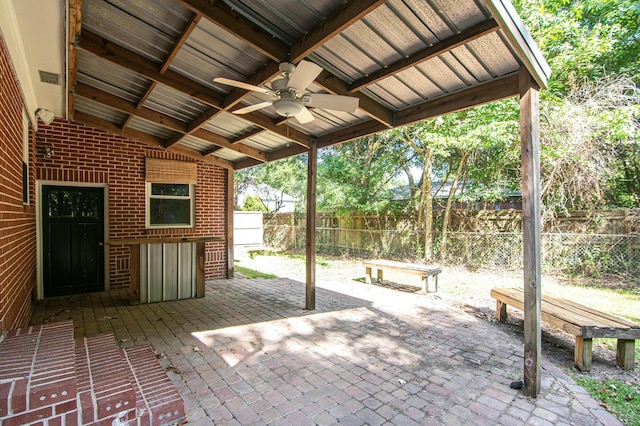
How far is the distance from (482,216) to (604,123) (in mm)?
3102

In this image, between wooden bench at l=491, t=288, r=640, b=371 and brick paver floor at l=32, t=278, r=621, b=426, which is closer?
brick paver floor at l=32, t=278, r=621, b=426

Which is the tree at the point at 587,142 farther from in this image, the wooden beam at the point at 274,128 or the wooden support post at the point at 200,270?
the wooden support post at the point at 200,270

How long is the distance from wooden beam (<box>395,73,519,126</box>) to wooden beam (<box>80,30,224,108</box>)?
232 centimetres

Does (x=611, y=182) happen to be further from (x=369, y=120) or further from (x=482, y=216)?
(x=369, y=120)

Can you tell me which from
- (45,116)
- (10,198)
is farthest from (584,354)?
(45,116)

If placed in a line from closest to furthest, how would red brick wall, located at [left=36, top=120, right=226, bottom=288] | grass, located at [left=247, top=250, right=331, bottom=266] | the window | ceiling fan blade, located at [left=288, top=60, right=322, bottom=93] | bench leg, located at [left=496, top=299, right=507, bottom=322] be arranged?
ceiling fan blade, located at [left=288, top=60, right=322, bottom=93] → bench leg, located at [left=496, top=299, right=507, bottom=322] → red brick wall, located at [left=36, top=120, right=226, bottom=288] → the window → grass, located at [left=247, top=250, right=331, bottom=266]

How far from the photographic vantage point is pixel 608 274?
6602mm

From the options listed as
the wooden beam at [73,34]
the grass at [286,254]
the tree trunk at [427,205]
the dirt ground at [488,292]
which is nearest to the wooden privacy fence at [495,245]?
the tree trunk at [427,205]

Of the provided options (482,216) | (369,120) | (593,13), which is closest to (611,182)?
(482,216)

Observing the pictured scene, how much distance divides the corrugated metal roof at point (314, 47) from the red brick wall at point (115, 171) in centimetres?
209

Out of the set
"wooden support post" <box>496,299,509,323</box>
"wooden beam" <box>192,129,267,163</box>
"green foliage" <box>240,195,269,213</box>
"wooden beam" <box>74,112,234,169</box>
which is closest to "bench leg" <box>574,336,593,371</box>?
"wooden support post" <box>496,299,509,323</box>

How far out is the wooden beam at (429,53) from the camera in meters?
2.30

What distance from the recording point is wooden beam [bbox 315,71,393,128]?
3214 mm

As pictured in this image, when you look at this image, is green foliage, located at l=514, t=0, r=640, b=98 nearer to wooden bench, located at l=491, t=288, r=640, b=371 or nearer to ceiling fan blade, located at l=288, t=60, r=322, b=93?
wooden bench, located at l=491, t=288, r=640, b=371
